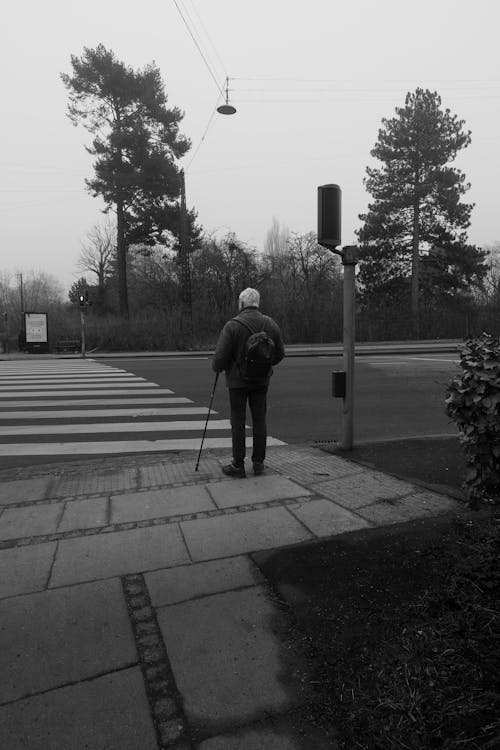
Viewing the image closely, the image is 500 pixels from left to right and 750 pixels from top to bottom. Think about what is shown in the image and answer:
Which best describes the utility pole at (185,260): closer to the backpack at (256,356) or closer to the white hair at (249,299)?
the white hair at (249,299)

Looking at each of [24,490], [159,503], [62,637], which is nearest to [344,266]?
[159,503]

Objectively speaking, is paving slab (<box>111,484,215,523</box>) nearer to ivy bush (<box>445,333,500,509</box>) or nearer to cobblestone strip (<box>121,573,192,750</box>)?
cobblestone strip (<box>121,573,192,750</box>)

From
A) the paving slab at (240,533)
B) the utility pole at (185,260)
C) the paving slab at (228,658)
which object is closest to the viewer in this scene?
the paving slab at (228,658)

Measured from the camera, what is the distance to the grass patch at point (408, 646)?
6.13ft

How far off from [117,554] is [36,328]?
2824 centimetres

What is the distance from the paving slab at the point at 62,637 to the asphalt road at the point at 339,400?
2951mm

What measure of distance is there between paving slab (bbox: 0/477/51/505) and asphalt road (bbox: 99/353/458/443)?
318 cm

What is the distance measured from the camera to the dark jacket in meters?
4.91

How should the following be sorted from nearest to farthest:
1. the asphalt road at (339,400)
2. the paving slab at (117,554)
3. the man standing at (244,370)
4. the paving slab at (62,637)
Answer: the paving slab at (62,637)
the paving slab at (117,554)
the man standing at (244,370)
the asphalt road at (339,400)

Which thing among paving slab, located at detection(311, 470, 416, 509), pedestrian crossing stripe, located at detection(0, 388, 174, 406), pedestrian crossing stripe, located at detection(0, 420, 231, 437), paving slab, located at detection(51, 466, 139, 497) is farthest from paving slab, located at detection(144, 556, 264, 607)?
pedestrian crossing stripe, located at detection(0, 388, 174, 406)

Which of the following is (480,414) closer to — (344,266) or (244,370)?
(244,370)

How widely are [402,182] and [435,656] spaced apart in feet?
123

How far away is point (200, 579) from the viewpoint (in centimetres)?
309

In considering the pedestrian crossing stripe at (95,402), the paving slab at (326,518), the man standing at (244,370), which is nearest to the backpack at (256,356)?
the man standing at (244,370)
